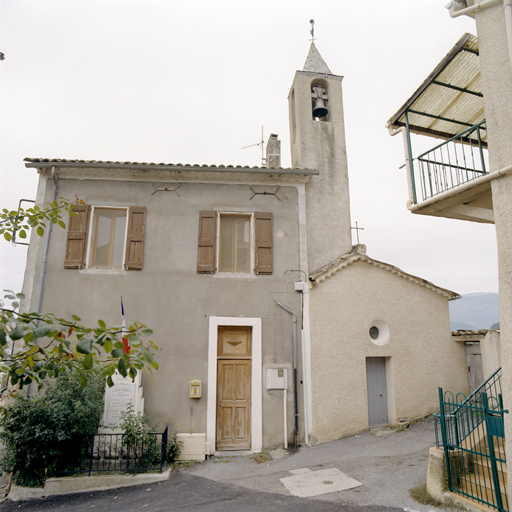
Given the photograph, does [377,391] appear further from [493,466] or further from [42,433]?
[42,433]

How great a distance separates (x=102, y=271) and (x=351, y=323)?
587 cm

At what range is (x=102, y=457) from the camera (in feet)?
25.7

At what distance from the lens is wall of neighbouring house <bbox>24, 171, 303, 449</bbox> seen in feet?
29.3

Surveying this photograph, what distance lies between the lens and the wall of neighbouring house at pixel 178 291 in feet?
29.3

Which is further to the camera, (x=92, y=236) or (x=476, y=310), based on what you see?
(x=476, y=310)

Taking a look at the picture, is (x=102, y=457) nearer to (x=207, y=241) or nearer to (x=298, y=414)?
(x=298, y=414)

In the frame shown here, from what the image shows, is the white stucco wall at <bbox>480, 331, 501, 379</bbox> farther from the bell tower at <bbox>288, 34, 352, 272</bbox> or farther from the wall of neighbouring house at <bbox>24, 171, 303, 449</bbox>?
the wall of neighbouring house at <bbox>24, 171, 303, 449</bbox>

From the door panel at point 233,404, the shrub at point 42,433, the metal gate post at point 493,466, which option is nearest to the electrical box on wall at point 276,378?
the door panel at point 233,404

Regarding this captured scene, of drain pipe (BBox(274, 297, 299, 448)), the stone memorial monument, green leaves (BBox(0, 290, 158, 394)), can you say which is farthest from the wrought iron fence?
green leaves (BBox(0, 290, 158, 394))

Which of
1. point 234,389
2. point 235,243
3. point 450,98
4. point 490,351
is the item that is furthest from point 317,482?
point 450,98

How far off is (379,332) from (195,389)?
15.1 ft

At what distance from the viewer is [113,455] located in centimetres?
777

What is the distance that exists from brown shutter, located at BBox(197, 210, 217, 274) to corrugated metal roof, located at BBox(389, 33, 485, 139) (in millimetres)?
4537

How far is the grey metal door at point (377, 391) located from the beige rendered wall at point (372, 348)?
5.4 inches
